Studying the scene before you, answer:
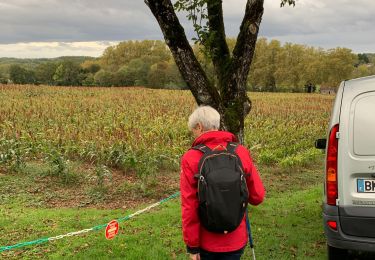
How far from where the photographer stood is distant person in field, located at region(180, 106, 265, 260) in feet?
10.7

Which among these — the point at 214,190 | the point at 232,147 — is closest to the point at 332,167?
the point at 232,147

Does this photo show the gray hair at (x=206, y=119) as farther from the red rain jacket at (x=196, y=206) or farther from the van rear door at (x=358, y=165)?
the van rear door at (x=358, y=165)

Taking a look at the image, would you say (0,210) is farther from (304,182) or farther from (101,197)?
(304,182)

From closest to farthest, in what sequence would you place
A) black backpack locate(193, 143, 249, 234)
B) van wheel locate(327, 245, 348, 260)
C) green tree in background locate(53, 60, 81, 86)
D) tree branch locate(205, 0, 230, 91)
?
black backpack locate(193, 143, 249, 234) → van wheel locate(327, 245, 348, 260) → tree branch locate(205, 0, 230, 91) → green tree in background locate(53, 60, 81, 86)

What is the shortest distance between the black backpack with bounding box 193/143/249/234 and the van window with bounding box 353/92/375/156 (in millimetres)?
1838

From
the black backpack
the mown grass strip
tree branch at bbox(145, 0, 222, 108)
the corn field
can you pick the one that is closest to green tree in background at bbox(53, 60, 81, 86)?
the corn field

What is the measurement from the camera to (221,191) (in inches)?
128

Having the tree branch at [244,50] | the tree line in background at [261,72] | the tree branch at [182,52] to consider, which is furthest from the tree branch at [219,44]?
the tree line in background at [261,72]

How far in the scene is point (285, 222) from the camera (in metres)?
7.48

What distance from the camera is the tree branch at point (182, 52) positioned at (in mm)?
Result: 6309

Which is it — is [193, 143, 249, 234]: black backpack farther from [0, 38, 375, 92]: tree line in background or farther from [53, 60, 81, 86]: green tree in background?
[53, 60, 81, 86]: green tree in background

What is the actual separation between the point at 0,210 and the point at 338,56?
7154cm

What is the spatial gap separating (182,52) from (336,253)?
340 cm

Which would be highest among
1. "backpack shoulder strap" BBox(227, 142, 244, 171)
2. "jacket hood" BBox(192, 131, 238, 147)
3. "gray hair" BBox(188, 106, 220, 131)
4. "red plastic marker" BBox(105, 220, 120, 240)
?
"gray hair" BBox(188, 106, 220, 131)
